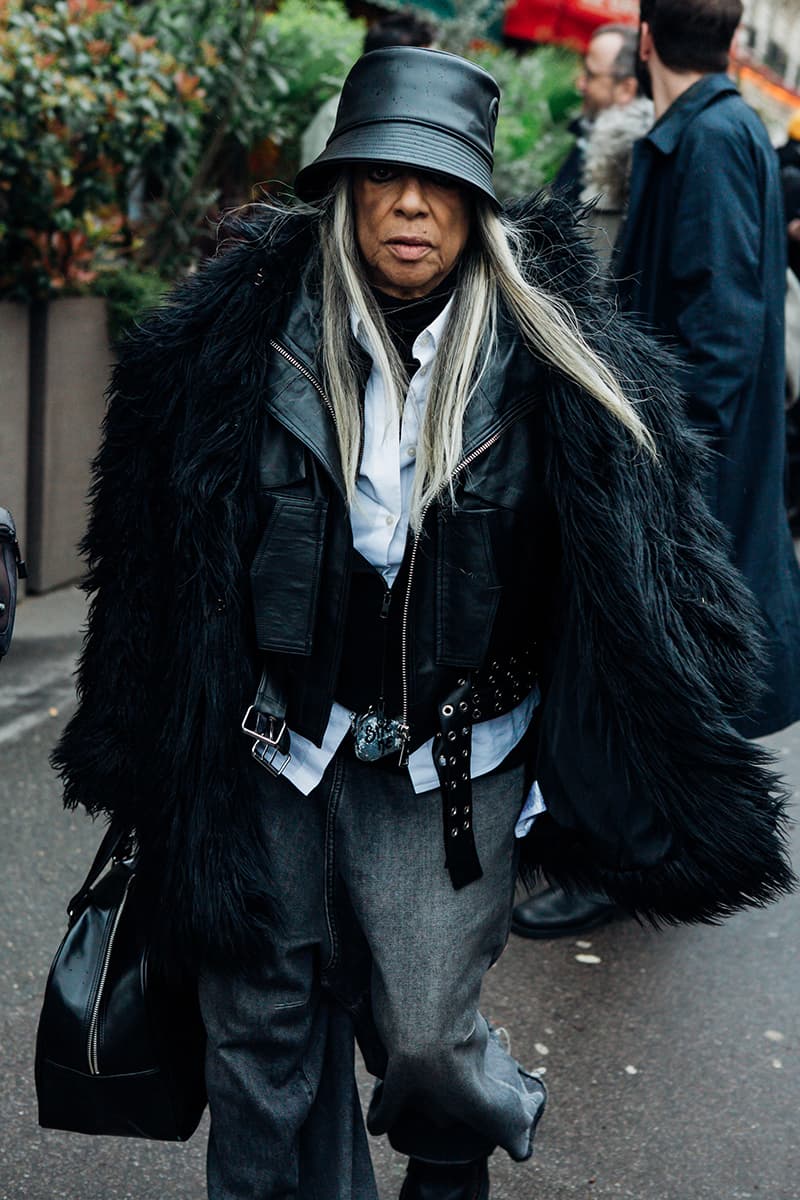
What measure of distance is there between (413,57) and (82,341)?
194 inches

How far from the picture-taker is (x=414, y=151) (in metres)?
2.10

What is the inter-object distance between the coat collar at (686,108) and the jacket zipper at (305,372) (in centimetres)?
166

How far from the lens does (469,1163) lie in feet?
8.05

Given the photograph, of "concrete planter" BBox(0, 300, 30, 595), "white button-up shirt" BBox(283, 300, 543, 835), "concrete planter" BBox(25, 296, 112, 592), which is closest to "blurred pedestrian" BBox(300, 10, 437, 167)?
"concrete planter" BBox(25, 296, 112, 592)

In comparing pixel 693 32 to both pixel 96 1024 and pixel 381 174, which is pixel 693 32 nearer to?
pixel 381 174

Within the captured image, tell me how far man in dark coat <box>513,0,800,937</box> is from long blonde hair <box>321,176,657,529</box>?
121 cm

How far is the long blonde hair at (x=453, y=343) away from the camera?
7.06 feet

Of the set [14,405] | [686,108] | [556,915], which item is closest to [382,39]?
[14,405]

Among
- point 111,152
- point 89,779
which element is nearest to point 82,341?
point 111,152

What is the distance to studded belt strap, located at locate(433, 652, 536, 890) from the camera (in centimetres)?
221

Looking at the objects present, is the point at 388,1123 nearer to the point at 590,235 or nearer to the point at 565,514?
the point at 565,514

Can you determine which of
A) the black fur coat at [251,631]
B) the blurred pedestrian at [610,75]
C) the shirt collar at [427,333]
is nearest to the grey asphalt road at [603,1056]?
the black fur coat at [251,631]

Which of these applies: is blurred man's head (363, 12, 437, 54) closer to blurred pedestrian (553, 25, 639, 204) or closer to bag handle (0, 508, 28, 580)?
blurred pedestrian (553, 25, 639, 204)

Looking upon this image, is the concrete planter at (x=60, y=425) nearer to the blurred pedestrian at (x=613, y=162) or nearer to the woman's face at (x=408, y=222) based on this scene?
the blurred pedestrian at (x=613, y=162)
